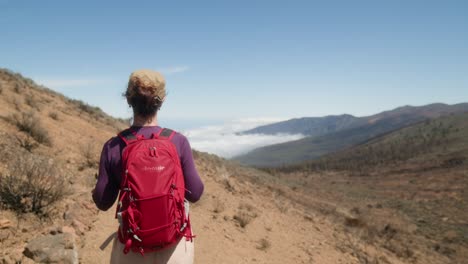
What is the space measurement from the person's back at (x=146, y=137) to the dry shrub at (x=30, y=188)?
11.4 feet

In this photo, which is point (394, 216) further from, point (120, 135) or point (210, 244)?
point (120, 135)

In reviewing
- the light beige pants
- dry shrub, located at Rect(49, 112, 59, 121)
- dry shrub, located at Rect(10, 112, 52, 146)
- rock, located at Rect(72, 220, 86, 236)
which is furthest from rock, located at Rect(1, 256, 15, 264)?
dry shrub, located at Rect(49, 112, 59, 121)

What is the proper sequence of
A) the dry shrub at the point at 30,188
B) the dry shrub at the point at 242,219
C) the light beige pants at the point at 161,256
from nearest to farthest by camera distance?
the light beige pants at the point at 161,256, the dry shrub at the point at 30,188, the dry shrub at the point at 242,219

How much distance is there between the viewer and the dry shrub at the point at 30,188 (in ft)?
16.0

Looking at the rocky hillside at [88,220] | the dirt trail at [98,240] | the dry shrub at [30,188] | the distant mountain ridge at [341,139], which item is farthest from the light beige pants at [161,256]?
the distant mountain ridge at [341,139]

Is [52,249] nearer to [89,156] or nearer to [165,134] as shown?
[165,134]

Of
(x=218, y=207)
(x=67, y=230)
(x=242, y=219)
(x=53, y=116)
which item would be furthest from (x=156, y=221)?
(x=53, y=116)

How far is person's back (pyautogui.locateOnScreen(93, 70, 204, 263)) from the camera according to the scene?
2.09 m

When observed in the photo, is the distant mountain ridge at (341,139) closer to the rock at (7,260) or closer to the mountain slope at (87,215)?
the mountain slope at (87,215)

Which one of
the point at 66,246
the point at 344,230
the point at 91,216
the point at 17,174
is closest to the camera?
the point at 66,246

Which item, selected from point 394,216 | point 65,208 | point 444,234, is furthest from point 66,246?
point 394,216

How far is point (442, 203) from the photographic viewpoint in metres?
22.8

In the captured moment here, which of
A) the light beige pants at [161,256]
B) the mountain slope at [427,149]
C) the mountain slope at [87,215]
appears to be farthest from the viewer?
the mountain slope at [427,149]

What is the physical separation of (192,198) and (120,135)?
62 centimetres
